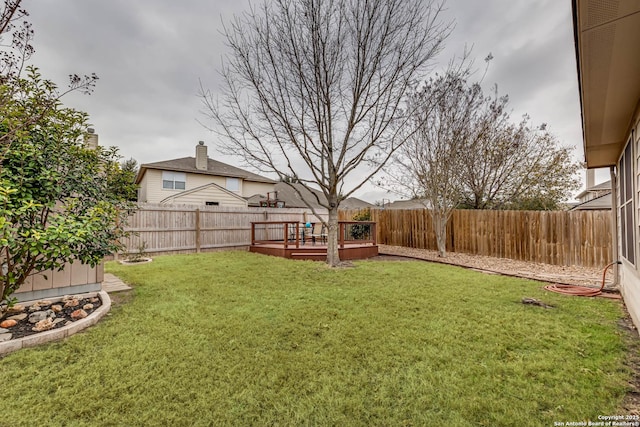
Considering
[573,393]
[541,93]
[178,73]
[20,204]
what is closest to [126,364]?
[20,204]

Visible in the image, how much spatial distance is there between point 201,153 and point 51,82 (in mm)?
14830

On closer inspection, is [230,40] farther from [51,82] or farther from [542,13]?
[542,13]

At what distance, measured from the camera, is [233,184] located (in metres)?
19.0

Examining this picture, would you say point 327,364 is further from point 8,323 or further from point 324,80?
point 324,80

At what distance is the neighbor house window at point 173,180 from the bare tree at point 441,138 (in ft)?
42.5

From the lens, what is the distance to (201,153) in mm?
17250

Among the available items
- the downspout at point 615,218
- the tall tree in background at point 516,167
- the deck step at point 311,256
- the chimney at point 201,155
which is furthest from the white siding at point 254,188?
the downspout at point 615,218

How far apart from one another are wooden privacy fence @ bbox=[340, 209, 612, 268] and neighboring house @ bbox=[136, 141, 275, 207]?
1108 cm

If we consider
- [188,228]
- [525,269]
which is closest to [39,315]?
[188,228]

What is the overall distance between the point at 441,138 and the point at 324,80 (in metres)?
4.71

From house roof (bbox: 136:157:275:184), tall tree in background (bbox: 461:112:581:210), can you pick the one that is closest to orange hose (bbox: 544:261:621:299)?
tall tree in background (bbox: 461:112:581:210)

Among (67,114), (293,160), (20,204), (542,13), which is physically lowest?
(20,204)

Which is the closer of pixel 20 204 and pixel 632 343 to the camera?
pixel 632 343

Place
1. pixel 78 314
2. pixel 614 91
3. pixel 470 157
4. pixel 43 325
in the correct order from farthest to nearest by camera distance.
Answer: pixel 470 157 → pixel 78 314 → pixel 43 325 → pixel 614 91
